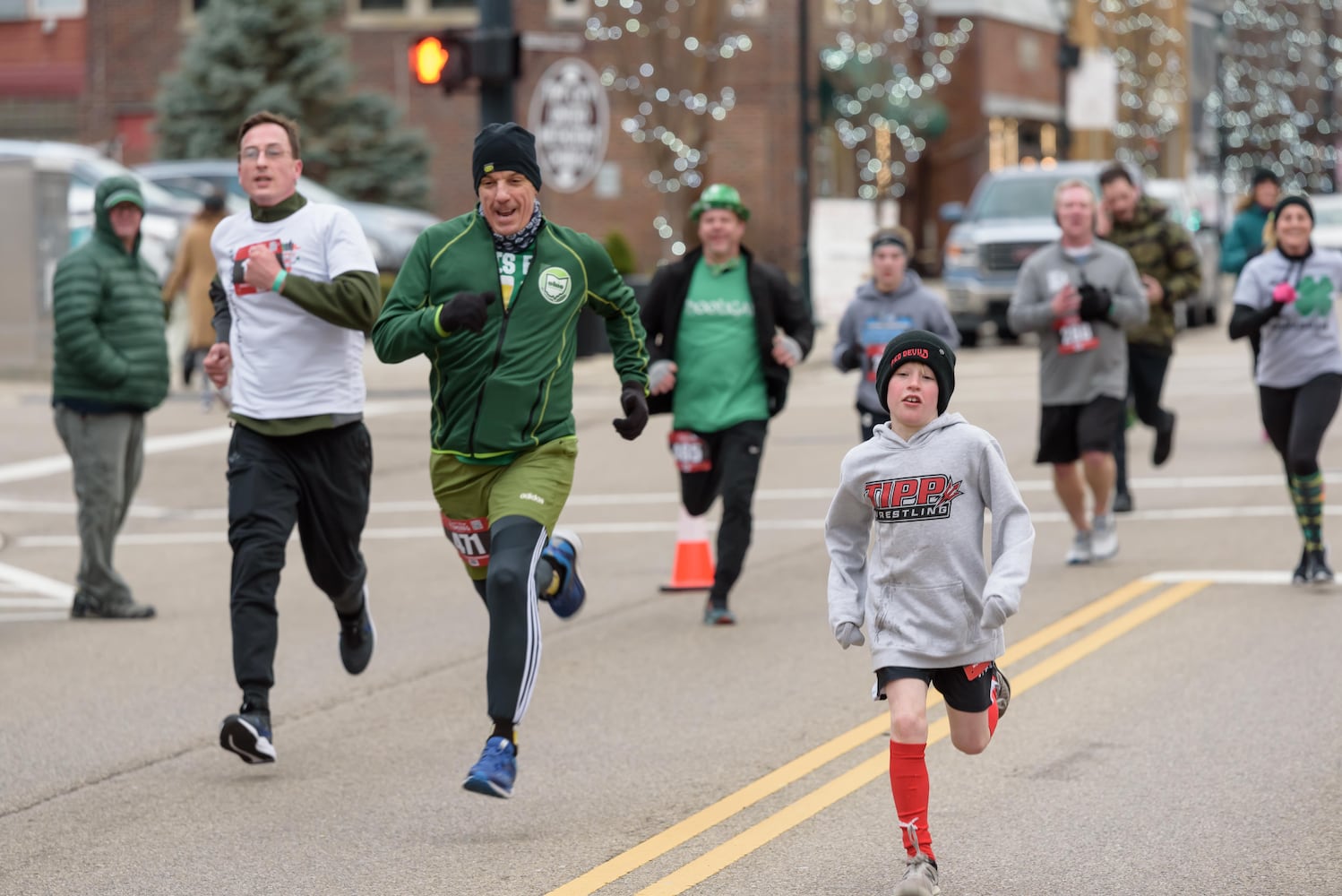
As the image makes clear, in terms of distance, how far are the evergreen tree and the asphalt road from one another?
85.0 ft

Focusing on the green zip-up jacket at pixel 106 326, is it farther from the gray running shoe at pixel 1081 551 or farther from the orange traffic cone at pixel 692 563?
the gray running shoe at pixel 1081 551

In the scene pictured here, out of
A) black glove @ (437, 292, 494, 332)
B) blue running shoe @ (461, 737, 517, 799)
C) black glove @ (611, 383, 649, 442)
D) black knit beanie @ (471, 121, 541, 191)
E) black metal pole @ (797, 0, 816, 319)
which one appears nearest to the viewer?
blue running shoe @ (461, 737, 517, 799)

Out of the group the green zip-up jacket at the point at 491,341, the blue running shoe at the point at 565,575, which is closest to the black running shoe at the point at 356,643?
the blue running shoe at the point at 565,575

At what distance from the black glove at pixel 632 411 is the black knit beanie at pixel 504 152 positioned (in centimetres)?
78

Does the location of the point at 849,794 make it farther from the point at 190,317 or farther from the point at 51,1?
the point at 51,1

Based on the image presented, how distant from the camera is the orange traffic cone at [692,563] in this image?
36.7 feet

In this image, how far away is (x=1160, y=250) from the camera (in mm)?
12664

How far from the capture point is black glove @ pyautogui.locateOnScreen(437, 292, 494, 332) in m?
6.50

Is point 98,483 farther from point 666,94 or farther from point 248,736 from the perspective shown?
point 666,94

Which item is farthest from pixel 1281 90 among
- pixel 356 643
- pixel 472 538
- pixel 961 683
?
pixel 961 683

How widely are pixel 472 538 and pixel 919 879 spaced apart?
2.19 metres

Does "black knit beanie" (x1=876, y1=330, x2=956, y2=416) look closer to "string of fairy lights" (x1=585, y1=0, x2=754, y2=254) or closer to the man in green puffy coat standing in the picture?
the man in green puffy coat standing

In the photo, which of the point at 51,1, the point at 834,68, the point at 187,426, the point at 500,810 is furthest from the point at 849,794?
the point at 51,1

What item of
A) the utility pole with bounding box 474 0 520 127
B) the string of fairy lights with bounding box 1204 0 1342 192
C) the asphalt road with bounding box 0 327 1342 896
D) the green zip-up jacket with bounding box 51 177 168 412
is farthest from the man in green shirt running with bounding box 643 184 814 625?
the string of fairy lights with bounding box 1204 0 1342 192
